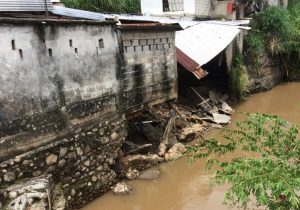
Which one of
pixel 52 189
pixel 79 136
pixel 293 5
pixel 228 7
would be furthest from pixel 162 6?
pixel 52 189

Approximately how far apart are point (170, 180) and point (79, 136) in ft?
8.60

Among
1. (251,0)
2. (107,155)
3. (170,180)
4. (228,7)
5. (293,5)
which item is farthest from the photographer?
(293,5)

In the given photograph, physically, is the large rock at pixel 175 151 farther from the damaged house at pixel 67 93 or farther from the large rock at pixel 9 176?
the large rock at pixel 9 176

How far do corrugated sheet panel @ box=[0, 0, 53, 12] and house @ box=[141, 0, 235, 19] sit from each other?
391 inches

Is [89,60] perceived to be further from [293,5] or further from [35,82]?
[293,5]

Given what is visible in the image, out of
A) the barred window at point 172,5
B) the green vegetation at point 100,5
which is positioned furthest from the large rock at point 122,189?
the barred window at point 172,5

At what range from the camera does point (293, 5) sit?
24.8 metres

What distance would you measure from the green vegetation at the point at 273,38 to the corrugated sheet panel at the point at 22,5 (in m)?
11.0

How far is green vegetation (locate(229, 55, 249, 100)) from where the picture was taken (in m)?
15.3

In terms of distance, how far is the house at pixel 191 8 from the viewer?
711 inches

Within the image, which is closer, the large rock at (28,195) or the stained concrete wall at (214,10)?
the large rock at (28,195)

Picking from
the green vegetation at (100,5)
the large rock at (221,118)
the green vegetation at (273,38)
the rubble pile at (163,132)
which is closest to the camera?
the rubble pile at (163,132)

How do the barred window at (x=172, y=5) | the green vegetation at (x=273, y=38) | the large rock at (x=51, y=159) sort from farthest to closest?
1. the barred window at (x=172, y=5)
2. the green vegetation at (x=273, y=38)
3. the large rock at (x=51, y=159)

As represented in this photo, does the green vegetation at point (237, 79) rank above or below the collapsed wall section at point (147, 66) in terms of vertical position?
below
